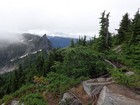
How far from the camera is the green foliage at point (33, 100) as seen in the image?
29.9m

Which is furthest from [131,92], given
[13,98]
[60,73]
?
[13,98]

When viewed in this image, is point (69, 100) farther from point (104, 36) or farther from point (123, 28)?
point (123, 28)

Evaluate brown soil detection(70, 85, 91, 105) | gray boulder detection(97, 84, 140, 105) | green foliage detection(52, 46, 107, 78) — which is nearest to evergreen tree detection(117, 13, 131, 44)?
green foliage detection(52, 46, 107, 78)

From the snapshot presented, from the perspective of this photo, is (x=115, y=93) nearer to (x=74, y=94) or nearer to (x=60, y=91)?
(x=74, y=94)

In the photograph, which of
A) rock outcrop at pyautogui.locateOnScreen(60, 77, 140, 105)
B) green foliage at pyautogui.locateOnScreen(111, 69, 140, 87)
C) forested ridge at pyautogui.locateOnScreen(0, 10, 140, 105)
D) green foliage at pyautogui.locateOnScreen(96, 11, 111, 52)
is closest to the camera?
rock outcrop at pyautogui.locateOnScreen(60, 77, 140, 105)

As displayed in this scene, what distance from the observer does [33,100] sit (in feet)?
98.6

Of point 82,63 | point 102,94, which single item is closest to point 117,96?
point 102,94

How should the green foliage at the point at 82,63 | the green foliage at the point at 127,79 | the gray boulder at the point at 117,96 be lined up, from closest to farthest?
the gray boulder at the point at 117,96 < the green foliage at the point at 127,79 < the green foliage at the point at 82,63

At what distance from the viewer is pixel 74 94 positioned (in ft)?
97.3

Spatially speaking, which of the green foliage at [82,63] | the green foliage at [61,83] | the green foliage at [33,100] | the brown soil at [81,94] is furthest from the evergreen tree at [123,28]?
the green foliage at [33,100]

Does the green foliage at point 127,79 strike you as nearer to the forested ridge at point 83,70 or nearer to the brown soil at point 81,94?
the forested ridge at point 83,70

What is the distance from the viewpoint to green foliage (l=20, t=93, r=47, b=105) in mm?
29906

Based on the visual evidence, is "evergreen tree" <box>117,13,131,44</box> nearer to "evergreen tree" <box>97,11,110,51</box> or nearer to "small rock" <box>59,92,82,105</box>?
"evergreen tree" <box>97,11,110,51</box>

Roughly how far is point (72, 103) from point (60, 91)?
9.32 feet
